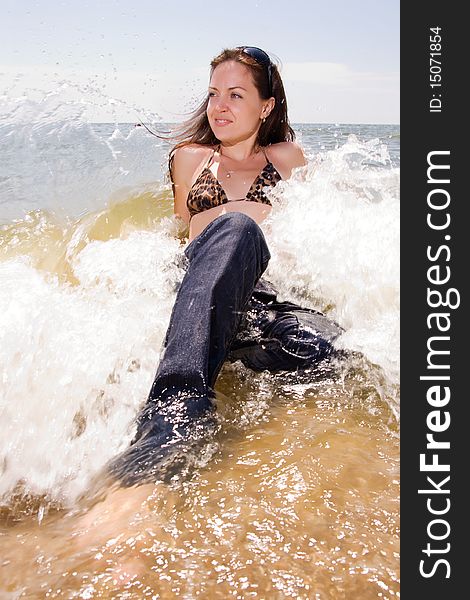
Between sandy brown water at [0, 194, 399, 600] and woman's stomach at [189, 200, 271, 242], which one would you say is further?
woman's stomach at [189, 200, 271, 242]

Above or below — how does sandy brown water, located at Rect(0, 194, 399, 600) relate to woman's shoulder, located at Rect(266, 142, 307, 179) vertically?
below

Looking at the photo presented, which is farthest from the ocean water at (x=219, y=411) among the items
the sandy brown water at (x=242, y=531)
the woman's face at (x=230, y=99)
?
the woman's face at (x=230, y=99)

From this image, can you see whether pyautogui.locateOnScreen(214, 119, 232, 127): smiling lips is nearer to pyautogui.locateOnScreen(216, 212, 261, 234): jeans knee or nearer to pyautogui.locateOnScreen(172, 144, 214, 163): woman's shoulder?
pyautogui.locateOnScreen(172, 144, 214, 163): woman's shoulder

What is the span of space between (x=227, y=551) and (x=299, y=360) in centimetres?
114

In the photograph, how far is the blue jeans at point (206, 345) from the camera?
5.42ft

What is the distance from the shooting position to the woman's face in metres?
3.19

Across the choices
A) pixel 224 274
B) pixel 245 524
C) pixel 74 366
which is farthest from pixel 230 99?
pixel 245 524

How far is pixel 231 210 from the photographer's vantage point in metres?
3.05

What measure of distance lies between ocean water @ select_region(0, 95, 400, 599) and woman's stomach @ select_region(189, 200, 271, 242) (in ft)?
0.23

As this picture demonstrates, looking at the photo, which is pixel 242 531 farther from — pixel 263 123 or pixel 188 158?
pixel 263 123

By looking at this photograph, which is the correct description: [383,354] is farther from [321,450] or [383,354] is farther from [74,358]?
[74,358]

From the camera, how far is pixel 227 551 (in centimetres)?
128

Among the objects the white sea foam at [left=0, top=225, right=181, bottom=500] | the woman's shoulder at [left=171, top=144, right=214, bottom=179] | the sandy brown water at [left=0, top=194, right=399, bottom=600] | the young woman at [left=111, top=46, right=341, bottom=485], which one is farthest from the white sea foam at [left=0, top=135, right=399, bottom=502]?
the woman's shoulder at [left=171, top=144, right=214, bottom=179]

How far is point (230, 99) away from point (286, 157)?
Answer: 425mm
